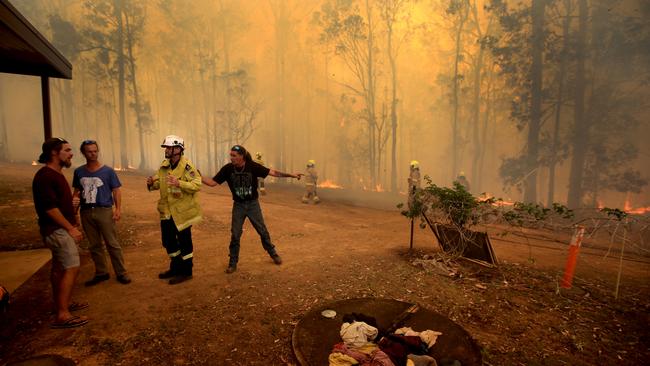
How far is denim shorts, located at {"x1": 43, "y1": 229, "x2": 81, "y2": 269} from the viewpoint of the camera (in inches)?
144

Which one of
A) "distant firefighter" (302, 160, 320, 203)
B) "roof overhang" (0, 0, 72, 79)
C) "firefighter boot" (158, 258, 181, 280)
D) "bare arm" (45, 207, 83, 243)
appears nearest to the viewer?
"bare arm" (45, 207, 83, 243)

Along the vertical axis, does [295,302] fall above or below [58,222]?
below

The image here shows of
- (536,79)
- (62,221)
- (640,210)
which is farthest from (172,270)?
(640,210)

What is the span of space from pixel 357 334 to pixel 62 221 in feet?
12.0

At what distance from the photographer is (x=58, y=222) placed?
11.9 ft

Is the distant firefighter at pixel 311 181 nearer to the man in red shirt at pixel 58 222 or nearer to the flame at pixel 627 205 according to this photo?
the man in red shirt at pixel 58 222

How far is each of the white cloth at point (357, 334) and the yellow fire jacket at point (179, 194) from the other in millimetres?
2978

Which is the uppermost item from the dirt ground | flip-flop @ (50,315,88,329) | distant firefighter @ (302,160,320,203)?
distant firefighter @ (302,160,320,203)

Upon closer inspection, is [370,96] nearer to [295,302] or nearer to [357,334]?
[295,302]

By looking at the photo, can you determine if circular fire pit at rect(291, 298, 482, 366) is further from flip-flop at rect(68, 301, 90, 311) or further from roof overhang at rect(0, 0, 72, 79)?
roof overhang at rect(0, 0, 72, 79)

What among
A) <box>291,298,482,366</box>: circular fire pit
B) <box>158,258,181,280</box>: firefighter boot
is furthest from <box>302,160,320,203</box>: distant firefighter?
<box>291,298,482,366</box>: circular fire pit

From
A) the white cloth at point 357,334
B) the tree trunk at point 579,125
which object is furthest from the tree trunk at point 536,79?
the white cloth at point 357,334

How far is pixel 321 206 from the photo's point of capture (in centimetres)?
1557

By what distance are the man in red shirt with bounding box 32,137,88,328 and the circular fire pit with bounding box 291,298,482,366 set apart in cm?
283
